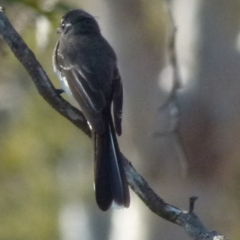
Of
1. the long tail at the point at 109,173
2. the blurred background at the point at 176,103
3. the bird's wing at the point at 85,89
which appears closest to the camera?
the long tail at the point at 109,173

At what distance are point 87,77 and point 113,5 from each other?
6.65 ft

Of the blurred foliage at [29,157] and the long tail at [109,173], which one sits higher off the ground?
the blurred foliage at [29,157]

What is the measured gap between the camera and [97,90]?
15.2 ft

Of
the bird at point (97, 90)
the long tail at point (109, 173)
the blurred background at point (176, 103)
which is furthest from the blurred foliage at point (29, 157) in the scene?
the long tail at point (109, 173)

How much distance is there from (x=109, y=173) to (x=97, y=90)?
594 mm

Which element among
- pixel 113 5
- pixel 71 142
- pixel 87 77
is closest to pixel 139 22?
pixel 113 5

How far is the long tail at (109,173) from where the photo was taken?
409 centimetres

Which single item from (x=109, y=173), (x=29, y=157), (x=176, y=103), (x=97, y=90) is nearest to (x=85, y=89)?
(x=97, y=90)

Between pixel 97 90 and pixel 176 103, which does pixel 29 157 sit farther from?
pixel 97 90

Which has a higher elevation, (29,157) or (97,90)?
(29,157)

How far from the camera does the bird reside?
13.5 ft

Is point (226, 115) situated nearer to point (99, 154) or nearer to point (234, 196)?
point (234, 196)

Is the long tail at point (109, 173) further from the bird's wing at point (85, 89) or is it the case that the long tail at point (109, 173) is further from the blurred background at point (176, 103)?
the blurred background at point (176, 103)

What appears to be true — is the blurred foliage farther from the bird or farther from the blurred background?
the bird
